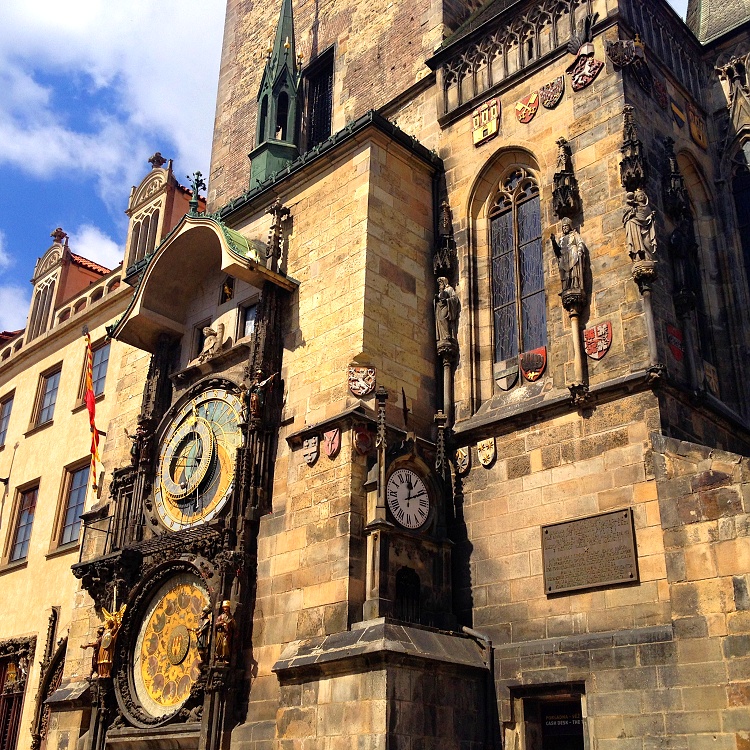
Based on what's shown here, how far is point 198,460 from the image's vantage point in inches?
600

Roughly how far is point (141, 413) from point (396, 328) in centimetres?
528

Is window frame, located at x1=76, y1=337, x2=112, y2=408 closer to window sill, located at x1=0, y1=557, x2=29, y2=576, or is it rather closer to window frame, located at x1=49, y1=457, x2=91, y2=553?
window frame, located at x1=49, y1=457, x2=91, y2=553

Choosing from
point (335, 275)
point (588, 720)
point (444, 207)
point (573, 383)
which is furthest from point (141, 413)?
point (588, 720)

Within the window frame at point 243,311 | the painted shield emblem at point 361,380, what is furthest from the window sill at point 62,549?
the painted shield emblem at point 361,380

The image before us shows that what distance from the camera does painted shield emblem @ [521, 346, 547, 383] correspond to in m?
13.7

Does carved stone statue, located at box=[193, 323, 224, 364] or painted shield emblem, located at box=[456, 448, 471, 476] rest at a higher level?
carved stone statue, located at box=[193, 323, 224, 364]

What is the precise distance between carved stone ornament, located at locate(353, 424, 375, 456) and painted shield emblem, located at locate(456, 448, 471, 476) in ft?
4.66

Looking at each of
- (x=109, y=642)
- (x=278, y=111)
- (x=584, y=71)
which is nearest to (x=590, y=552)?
(x=584, y=71)

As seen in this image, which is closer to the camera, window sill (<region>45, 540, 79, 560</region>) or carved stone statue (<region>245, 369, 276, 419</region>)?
carved stone statue (<region>245, 369, 276, 419</region>)

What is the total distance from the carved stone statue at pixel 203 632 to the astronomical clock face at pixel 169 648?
32cm

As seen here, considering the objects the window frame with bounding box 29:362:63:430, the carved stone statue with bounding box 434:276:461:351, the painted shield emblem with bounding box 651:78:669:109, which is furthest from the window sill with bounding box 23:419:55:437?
the painted shield emblem with bounding box 651:78:669:109

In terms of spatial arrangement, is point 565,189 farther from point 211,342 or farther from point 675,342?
point 211,342

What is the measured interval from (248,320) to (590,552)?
7078 millimetres

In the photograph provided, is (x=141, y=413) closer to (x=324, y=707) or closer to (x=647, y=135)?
(x=324, y=707)
